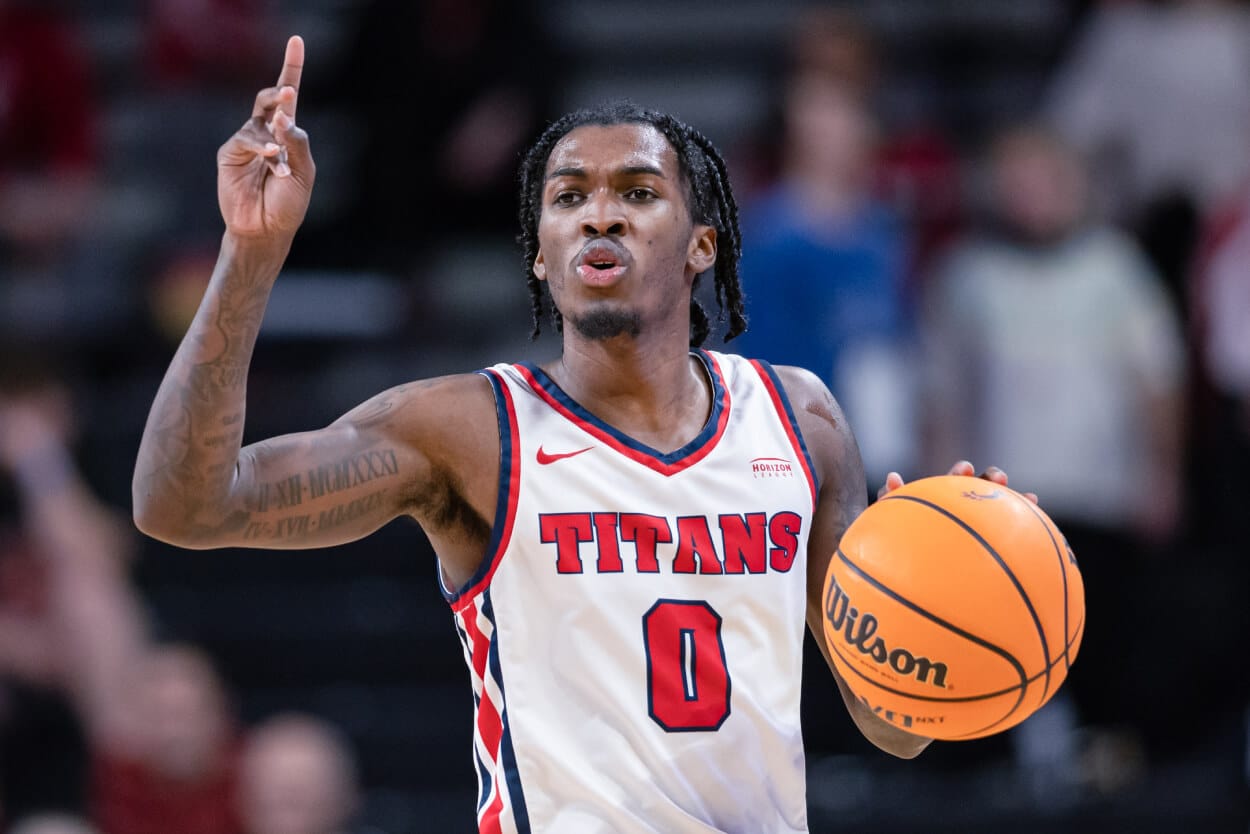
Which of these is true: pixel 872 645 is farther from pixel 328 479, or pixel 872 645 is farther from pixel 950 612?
pixel 328 479

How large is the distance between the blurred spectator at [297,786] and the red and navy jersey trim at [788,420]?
3016mm

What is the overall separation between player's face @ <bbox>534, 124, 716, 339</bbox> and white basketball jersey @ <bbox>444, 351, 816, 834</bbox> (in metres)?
0.26

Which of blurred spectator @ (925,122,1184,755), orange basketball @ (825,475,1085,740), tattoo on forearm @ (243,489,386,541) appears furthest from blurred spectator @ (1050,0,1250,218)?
tattoo on forearm @ (243,489,386,541)

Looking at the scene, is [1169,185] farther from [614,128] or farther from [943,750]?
[614,128]

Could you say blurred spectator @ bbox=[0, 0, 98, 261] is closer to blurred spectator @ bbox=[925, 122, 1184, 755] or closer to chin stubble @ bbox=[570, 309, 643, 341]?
blurred spectator @ bbox=[925, 122, 1184, 755]

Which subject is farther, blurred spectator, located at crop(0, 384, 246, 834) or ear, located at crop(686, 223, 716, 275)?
blurred spectator, located at crop(0, 384, 246, 834)

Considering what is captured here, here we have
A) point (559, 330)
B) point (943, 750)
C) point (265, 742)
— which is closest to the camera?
point (559, 330)

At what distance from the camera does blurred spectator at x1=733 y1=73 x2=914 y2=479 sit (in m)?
7.12

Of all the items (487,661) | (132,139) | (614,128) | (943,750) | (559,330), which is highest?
(132,139)

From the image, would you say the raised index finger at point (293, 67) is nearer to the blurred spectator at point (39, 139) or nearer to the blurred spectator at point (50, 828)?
the blurred spectator at point (50, 828)

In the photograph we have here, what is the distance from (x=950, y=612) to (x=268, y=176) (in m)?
1.63

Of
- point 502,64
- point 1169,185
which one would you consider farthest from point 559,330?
point 1169,185

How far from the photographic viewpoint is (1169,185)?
886 centimetres

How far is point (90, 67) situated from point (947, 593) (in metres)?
8.23
